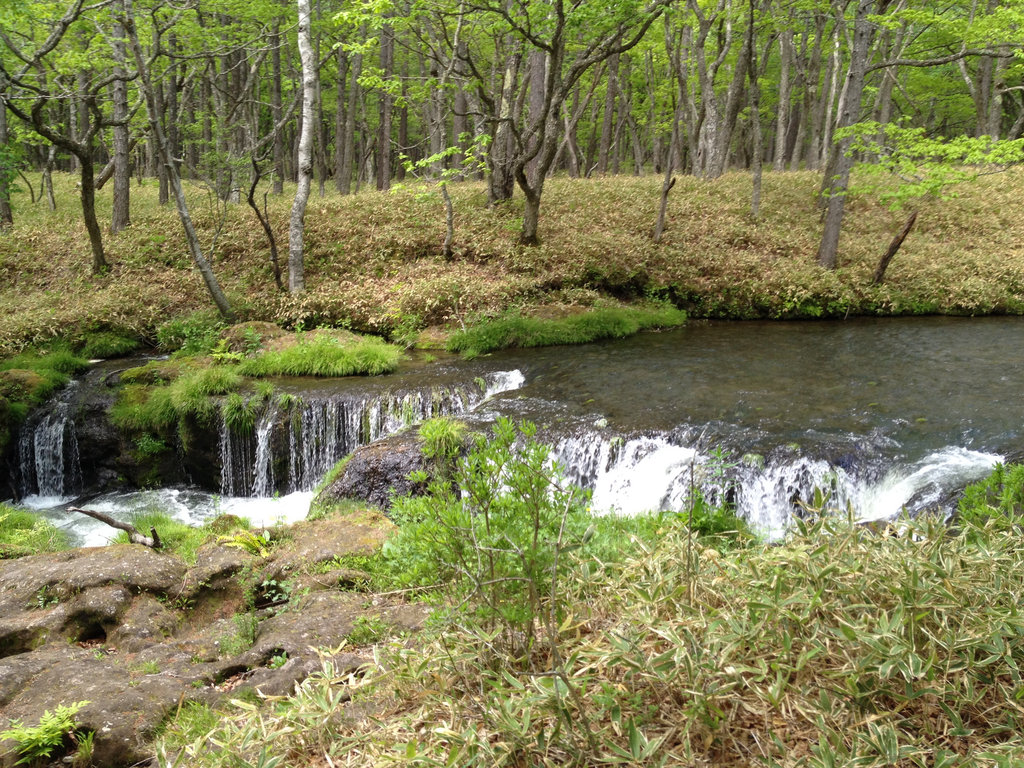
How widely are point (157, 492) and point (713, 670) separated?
10.3 m

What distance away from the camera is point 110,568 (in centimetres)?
551

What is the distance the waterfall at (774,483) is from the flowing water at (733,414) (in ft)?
0.06

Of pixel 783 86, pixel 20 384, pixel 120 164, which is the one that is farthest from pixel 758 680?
pixel 783 86

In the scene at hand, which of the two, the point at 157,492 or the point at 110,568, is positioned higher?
the point at 110,568

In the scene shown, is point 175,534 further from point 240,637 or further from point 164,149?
point 164,149

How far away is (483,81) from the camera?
15891mm

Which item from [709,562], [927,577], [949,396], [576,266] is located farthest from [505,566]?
[576,266]

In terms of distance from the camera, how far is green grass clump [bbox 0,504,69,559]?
7013 mm

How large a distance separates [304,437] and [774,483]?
673cm

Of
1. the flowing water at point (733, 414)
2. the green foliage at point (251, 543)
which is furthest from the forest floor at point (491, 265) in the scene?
the green foliage at point (251, 543)

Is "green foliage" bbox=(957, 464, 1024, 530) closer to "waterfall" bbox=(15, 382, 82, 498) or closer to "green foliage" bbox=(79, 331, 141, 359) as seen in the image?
"waterfall" bbox=(15, 382, 82, 498)

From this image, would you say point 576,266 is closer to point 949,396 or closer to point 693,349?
point 693,349

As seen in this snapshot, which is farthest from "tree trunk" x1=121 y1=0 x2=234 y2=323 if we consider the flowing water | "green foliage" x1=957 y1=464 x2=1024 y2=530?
"green foliage" x1=957 y1=464 x2=1024 y2=530

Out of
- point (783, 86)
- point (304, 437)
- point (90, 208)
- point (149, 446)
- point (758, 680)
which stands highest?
point (783, 86)
